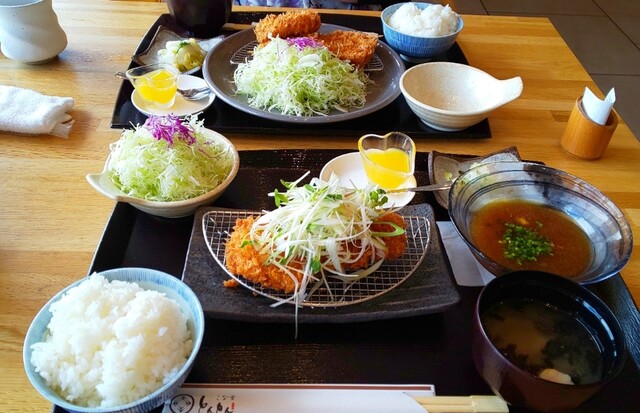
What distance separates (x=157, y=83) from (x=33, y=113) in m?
0.45

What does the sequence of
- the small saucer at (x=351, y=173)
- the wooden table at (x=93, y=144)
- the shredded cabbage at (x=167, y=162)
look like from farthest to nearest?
the small saucer at (x=351, y=173), the shredded cabbage at (x=167, y=162), the wooden table at (x=93, y=144)

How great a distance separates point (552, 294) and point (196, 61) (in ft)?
5.76

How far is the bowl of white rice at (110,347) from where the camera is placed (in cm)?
96

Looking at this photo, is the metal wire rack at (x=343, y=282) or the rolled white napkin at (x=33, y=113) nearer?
the metal wire rack at (x=343, y=282)


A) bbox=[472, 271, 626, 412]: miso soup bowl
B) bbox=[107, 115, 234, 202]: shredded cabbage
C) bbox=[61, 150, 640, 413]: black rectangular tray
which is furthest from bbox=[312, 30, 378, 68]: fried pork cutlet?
bbox=[472, 271, 626, 412]: miso soup bowl

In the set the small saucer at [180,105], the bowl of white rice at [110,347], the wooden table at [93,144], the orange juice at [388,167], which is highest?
the bowl of white rice at [110,347]

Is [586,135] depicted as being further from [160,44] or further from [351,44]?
[160,44]

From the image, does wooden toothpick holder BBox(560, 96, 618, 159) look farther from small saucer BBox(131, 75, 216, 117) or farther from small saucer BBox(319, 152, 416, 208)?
small saucer BBox(131, 75, 216, 117)

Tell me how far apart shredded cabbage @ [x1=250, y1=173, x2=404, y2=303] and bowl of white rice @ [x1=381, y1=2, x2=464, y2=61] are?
3.90 ft

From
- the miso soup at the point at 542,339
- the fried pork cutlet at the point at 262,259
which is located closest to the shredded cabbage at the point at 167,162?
the fried pork cutlet at the point at 262,259

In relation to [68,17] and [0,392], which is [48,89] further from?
[0,392]

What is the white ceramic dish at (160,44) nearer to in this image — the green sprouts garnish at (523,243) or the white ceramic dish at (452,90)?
the white ceramic dish at (452,90)

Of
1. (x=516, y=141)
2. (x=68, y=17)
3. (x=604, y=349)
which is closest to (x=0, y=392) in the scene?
(x=604, y=349)

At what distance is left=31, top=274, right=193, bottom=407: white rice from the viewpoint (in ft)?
3.18
